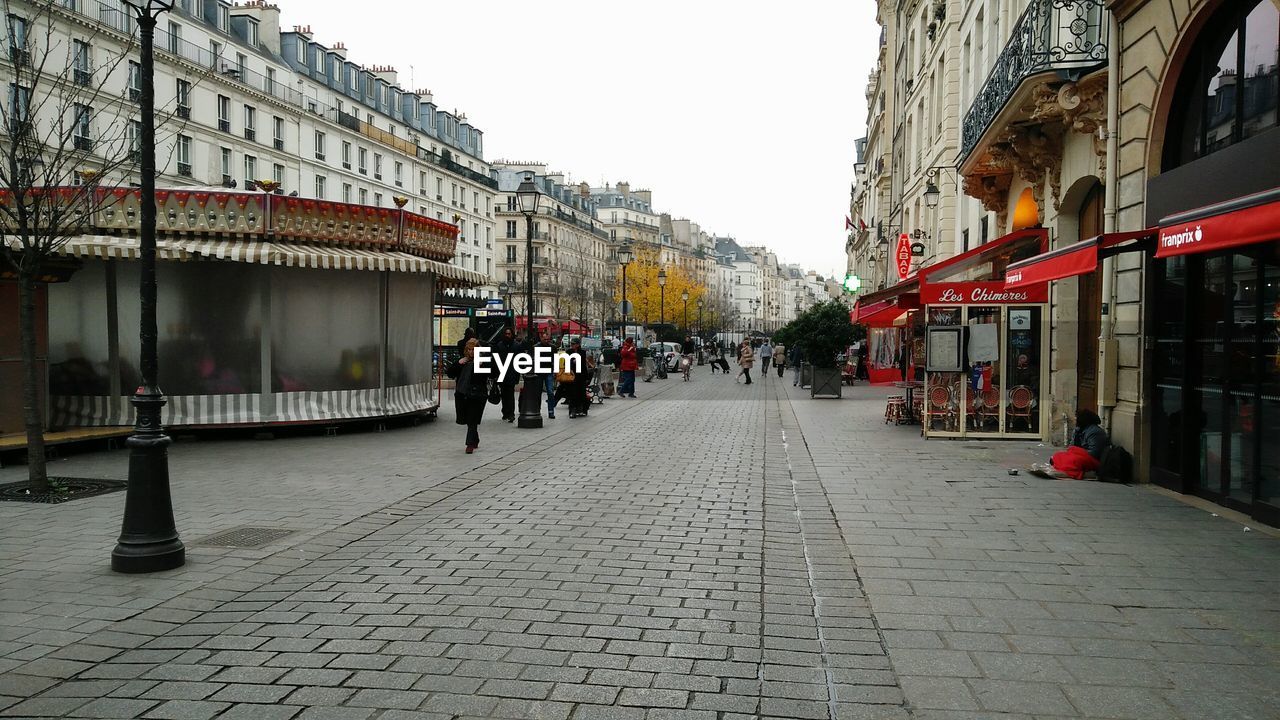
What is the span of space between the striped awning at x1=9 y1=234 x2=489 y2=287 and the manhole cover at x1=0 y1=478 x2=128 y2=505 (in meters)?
4.15

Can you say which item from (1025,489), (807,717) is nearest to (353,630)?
(807,717)

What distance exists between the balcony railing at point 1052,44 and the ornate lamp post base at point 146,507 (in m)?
11.1

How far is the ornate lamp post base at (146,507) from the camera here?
630 centimetres

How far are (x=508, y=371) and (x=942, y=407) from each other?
310 inches

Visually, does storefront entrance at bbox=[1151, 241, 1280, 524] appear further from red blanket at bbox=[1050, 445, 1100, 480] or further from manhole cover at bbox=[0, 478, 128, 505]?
manhole cover at bbox=[0, 478, 128, 505]

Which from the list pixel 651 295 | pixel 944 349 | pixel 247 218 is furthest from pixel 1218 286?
pixel 651 295

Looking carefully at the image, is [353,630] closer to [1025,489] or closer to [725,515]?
[725,515]

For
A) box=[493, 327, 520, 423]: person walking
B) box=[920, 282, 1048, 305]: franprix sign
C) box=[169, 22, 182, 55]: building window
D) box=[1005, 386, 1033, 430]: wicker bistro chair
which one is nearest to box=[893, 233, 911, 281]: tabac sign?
box=[1005, 386, 1033, 430]: wicker bistro chair

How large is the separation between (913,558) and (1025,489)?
3737 millimetres

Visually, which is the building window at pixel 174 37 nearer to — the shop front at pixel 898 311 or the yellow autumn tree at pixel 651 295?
the shop front at pixel 898 311

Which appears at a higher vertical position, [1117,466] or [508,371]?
[508,371]

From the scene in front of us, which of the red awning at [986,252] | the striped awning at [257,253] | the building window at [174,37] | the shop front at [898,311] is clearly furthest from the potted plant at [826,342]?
the building window at [174,37]

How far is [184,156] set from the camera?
41.0 metres

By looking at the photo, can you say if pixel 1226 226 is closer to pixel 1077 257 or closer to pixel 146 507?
pixel 1077 257
